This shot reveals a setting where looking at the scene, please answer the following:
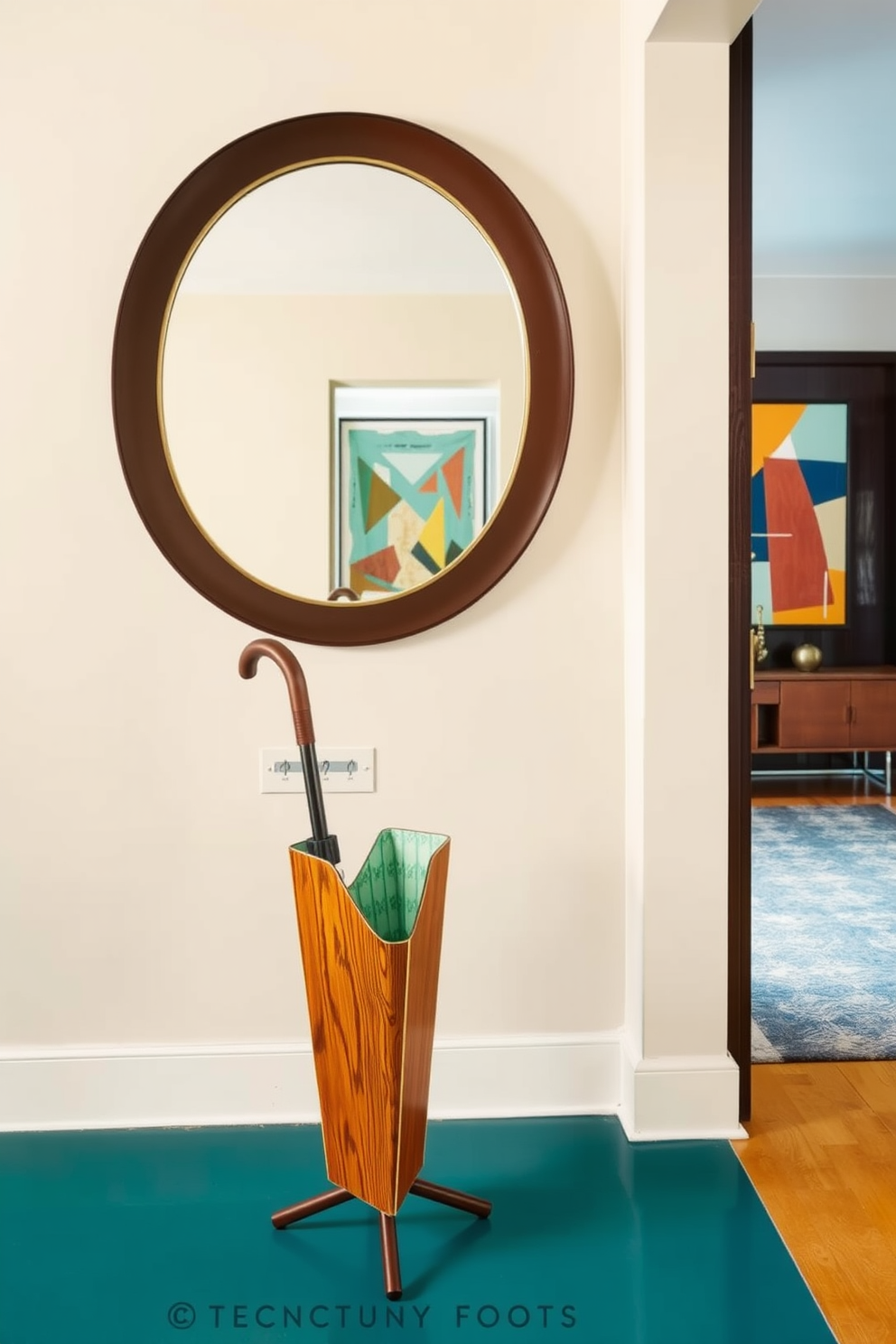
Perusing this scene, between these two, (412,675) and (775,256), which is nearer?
(412,675)

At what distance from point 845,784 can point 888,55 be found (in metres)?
3.62

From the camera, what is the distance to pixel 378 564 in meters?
2.23

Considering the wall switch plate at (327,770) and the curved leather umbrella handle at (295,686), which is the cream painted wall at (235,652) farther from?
the curved leather umbrella handle at (295,686)

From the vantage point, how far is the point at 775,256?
5703 millimetres

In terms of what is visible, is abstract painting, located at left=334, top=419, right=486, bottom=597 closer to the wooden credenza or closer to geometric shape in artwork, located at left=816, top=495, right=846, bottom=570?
the wooden credenza

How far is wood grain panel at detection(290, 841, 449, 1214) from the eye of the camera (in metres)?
1.71

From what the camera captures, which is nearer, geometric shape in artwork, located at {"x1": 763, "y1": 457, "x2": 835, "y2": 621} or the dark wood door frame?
the dark wood door frame

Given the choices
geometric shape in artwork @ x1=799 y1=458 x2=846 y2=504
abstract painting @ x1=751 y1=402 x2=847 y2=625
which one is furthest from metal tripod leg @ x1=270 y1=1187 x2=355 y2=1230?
geometric shape in artwork @ x1=799 y1=458 x2=846 y2=504

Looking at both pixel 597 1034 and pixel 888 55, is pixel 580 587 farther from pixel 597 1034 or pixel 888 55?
pixel 888 55

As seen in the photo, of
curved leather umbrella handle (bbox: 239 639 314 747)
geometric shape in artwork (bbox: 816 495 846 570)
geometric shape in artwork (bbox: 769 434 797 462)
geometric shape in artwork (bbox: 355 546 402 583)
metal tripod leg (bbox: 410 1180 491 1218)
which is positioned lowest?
metal tripod leg (bbox: 410 1180 491 1218)

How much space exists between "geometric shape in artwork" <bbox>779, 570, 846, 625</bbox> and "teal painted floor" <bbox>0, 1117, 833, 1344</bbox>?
4.26 m

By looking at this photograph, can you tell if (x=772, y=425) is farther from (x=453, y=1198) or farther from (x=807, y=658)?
(x=453, y=1198)

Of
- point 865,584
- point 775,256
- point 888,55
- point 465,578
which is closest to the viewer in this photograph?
point 465,578

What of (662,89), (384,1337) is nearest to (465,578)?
(662,89)
